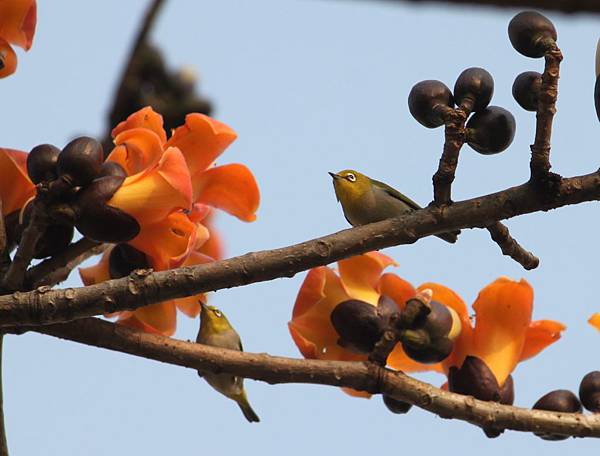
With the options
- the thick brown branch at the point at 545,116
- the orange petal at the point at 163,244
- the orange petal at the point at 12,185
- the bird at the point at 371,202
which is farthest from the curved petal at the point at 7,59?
the thick brown branch at the point at 545,116

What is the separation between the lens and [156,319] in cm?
146

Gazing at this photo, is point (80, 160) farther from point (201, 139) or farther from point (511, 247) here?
point (511, 247)

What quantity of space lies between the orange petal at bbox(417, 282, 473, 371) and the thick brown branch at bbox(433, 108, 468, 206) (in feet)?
1.67

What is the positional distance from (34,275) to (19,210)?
0.49ft

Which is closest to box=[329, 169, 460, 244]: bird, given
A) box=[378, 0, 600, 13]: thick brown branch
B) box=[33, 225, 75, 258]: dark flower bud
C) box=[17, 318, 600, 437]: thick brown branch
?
box=[17, 318, 600, 437]: thick brown branch

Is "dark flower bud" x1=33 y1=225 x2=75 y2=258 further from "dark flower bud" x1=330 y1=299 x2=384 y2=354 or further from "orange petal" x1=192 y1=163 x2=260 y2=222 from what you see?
"dark flower bud" x1=330 y1=299 x2=384 y2=354

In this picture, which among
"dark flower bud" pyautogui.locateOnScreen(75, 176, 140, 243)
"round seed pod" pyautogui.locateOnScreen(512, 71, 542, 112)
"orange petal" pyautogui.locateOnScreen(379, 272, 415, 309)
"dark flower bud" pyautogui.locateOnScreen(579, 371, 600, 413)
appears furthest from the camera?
"orange petal" pyautogui.locateOnScreen(379, 272, 415, 309)

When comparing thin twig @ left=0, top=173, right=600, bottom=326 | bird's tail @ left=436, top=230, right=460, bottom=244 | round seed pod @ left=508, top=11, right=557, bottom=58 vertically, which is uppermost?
round seed pod @ left=508, top=11, right=557, bottom=58

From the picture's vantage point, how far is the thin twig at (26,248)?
1268mm

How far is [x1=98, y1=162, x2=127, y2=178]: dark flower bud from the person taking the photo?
1.38 meters

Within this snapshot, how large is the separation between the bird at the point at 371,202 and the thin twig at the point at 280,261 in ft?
0.40

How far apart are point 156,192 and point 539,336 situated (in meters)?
0.79

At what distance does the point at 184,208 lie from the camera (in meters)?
1.40

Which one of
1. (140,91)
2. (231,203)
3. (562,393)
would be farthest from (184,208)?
(562,393)
